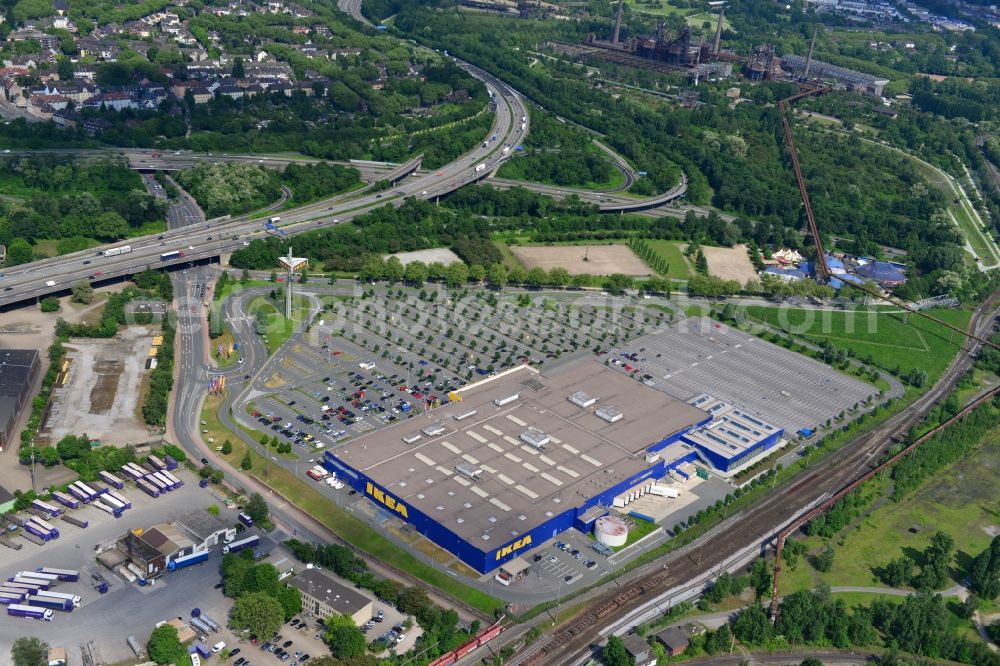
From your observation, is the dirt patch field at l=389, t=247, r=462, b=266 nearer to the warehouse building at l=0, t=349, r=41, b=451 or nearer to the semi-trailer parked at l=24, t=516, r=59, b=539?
the warehouse building at l=0, t=349, r=41, b=451

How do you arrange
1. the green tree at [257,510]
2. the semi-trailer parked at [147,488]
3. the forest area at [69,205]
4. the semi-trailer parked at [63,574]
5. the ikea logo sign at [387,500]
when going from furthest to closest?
the forest area at [69,205], the semi-trailer parked at [147,488], the ikea logo sign at [387,500], the green tree at [257,510], the semi-trailer parked at [63,574]

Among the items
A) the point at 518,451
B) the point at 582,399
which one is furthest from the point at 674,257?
the point at 518,451

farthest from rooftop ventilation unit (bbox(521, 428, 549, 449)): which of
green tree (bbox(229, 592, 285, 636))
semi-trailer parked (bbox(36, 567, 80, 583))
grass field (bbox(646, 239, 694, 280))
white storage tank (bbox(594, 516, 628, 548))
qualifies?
grass field (bbox(646, 239, 694, 280))

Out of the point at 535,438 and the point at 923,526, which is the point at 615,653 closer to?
the point at 535,438

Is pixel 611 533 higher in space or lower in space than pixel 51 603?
higher

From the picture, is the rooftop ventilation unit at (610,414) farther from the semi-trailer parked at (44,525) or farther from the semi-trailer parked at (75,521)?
the semi-trailer parked at (44,525)

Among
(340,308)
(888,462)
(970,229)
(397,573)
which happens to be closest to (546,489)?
(397,573)

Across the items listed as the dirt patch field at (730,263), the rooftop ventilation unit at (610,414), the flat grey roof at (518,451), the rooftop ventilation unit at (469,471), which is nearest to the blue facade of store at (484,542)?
the flat grey roof at (518,451)
